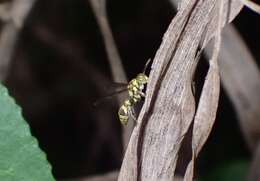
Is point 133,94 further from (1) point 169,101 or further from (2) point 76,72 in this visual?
(2) point 76,72

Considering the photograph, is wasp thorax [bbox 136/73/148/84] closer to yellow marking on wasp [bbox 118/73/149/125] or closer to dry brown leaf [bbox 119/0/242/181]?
yellow marking on wasp [bbox 118/73/149/125]

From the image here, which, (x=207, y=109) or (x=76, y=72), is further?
(x=76, y=72)

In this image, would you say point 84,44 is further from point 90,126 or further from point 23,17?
point 23,17

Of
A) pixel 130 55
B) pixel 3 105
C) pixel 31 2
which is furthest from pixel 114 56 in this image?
pixel 130 55

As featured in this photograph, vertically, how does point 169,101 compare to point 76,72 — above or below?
above

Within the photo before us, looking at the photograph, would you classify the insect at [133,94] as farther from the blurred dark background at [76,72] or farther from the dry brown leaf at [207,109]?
the blurred dark background at [76,72]

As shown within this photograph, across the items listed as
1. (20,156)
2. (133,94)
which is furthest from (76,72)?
(20,156)
